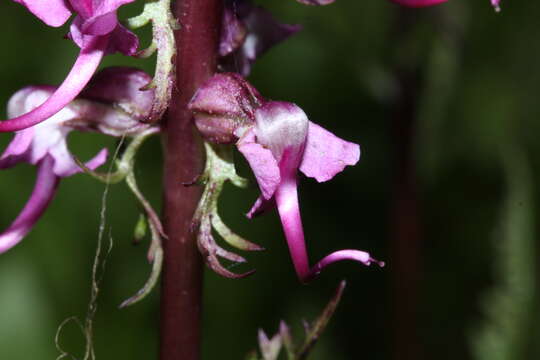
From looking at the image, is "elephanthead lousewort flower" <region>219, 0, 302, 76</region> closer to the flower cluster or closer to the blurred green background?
the flower cluster

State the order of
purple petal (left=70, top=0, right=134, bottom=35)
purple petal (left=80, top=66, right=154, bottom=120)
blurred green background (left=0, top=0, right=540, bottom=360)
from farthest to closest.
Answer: blurred green background (left=0, top=0, right=540, bottom=360) < purple petal (left=80, top=66, right=154, bottom=120) < purple petal (left=70, top=0, right=134, bottom=35)

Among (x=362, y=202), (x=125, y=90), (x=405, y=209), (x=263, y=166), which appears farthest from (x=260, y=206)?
(x=362, y=202)

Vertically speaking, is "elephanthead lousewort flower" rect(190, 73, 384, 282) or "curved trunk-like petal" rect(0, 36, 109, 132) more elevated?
"curved trunk-like petal" rect(0, 36, 109, 132)

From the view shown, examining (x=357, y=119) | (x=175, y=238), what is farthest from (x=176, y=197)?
(x=357, y=119)

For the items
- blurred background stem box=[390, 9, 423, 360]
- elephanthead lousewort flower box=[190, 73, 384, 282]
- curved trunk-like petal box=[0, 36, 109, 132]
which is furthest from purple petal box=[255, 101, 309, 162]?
blurred background stem box=[390, 9, 423, 360]

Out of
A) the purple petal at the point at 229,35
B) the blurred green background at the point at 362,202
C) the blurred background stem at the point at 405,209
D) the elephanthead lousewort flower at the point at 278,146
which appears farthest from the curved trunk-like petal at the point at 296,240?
the blurred background stem at the point at 405,209

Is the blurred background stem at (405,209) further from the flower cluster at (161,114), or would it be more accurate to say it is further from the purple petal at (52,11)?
the purple petal at (52,11)

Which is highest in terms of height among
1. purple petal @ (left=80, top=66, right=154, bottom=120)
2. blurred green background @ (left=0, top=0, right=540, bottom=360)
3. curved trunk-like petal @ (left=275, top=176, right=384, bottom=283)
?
purple petal @ (left=80, top=66, right=154, bottom=120)

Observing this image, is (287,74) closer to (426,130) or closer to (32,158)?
(426,130)

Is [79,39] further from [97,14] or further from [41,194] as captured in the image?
[41,194]
